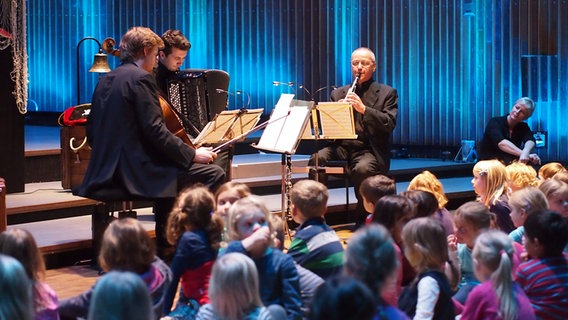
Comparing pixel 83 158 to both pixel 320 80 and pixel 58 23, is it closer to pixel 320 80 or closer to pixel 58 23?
pixel 320 80

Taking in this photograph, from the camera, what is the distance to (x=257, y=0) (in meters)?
11.0

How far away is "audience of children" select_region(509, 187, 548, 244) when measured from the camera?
4.63m

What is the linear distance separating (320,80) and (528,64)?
219cm

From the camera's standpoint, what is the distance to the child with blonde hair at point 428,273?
3604 mm

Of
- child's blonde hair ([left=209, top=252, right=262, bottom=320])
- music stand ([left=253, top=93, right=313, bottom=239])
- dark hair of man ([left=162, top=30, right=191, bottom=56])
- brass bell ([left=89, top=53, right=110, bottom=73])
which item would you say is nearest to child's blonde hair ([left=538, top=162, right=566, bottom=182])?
music stand ([left=253, top=93, right=313, bottom=239])

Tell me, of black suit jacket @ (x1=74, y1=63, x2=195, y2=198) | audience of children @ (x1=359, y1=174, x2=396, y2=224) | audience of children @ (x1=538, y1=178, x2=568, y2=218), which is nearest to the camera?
audience of children @ (x1=538, y1=178, x2=568, y2=218)

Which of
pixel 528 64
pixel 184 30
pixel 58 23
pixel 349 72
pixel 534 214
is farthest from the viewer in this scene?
pixel 58 23

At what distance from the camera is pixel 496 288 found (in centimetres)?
333

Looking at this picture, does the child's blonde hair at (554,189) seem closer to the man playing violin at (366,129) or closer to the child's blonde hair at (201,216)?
the child's blonde hair at (201,216)

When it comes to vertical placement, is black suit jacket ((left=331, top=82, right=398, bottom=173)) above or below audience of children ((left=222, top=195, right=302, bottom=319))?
above

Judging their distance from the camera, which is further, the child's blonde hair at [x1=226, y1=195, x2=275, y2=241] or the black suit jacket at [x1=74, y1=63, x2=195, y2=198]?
the black suit jacket at [x1=74, y1=63, x2=195, y2=198]

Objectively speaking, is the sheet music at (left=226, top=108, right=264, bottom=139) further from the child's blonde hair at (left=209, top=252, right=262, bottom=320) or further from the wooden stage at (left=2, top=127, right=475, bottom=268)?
the child's blonde hair at (left=209, top=252, right=262, bottom=320)

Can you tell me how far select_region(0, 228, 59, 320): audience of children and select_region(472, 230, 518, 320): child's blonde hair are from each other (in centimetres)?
146

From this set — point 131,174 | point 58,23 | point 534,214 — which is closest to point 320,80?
point 58,23
